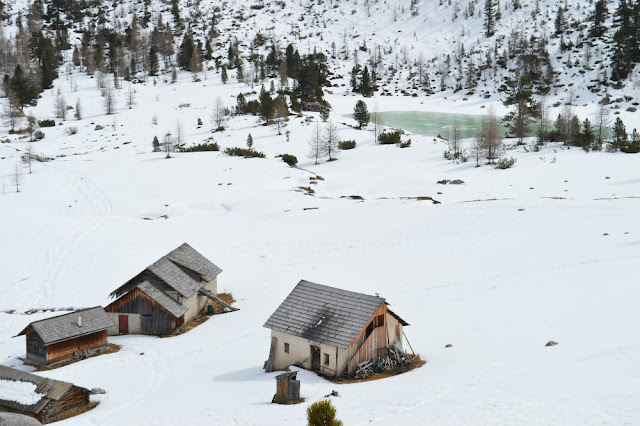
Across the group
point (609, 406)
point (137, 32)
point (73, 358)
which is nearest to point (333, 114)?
point (137, 32)

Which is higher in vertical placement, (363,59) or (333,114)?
(363,59)

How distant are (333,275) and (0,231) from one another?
26.2m

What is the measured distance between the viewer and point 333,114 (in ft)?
301

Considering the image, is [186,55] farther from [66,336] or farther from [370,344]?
[370,344]

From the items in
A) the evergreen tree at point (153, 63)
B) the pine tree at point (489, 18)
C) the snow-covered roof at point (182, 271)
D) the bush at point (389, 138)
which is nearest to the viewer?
the snow-covered roof at point (182, 271)

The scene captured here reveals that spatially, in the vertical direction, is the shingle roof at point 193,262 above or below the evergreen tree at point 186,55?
below

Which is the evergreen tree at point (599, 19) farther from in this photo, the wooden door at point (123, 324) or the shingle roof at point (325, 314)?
the wooden door at point (123, 324)

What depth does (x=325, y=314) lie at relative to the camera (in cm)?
2123

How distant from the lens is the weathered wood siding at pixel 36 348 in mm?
25250

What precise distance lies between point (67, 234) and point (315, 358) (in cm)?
2904

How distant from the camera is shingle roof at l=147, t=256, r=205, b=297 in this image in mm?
29684

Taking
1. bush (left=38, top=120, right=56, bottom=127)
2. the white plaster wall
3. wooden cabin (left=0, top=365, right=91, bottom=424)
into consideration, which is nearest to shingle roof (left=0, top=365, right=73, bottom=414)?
wooden cabin (left=0, top=365, right=91, bottom=424)

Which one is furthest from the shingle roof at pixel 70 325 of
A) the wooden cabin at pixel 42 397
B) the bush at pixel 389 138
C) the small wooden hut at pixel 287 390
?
the bush at pixel 389 138

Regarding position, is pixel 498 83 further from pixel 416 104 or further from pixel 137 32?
pixel 137 32
